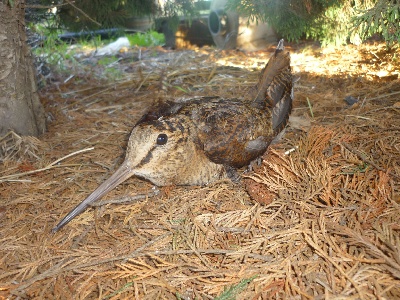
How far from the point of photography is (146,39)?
378 inches

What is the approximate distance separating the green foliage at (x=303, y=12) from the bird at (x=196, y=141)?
5.37 feet

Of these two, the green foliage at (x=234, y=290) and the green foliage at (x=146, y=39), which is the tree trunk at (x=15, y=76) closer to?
the green foliage at (x=234, y=290)

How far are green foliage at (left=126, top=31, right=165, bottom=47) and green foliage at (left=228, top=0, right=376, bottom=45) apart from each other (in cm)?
525

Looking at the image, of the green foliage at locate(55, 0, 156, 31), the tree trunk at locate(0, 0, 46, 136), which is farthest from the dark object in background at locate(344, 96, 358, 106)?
the tree trunk at locate(0, 0, 46, 136)

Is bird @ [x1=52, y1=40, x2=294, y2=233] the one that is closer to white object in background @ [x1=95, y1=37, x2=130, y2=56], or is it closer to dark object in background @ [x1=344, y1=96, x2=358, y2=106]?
dark object in background @ [x1=344, y1=96, x2=358, y2=106]

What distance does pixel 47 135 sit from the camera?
11.7ft

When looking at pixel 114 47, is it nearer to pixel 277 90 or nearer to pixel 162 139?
pixel 277 90

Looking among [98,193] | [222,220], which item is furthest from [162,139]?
[222,220]

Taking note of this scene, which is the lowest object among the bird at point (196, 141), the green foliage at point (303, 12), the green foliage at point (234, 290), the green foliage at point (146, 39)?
the green foliage at point (234, 290)

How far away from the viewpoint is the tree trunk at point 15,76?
3018mm

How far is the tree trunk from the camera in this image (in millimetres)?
3018

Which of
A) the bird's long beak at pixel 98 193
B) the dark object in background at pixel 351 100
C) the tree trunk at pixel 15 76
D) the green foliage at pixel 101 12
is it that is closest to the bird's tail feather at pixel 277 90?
the dark object in background at pixel 351 100

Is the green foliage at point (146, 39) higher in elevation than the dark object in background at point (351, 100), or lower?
higher

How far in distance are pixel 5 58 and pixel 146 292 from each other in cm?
243
